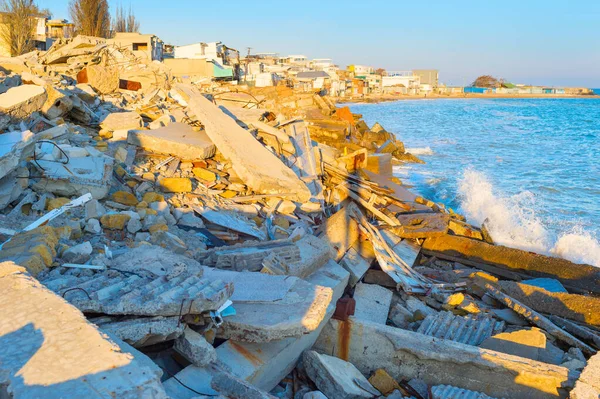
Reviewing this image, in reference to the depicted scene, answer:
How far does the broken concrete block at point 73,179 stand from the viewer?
534cm

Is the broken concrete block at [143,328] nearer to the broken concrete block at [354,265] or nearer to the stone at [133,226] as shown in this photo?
the stone at [133,226]

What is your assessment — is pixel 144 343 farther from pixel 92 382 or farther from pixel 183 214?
pixel 183 214

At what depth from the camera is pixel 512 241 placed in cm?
891

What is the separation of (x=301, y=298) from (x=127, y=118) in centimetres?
635

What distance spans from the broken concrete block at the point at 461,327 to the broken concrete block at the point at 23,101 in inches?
235

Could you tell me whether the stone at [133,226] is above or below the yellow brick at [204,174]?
below

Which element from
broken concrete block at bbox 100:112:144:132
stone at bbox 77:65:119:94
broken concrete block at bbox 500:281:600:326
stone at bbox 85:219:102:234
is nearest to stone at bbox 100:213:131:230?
stone at bbox 85:219:102:234

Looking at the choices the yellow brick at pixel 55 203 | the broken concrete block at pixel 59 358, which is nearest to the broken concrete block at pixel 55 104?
the yellow brick at pixel 55 203

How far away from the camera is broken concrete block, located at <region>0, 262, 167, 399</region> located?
2031 millimetres

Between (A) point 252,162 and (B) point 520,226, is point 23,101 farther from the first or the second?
(B) point 520,226

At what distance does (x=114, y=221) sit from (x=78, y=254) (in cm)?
124

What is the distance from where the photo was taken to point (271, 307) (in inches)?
136

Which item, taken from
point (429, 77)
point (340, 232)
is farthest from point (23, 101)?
point (429, 77)

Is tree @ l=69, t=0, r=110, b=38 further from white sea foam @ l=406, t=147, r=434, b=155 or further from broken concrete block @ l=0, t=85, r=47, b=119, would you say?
broken concrete block @ l=0, t=85, r=47, b=119
